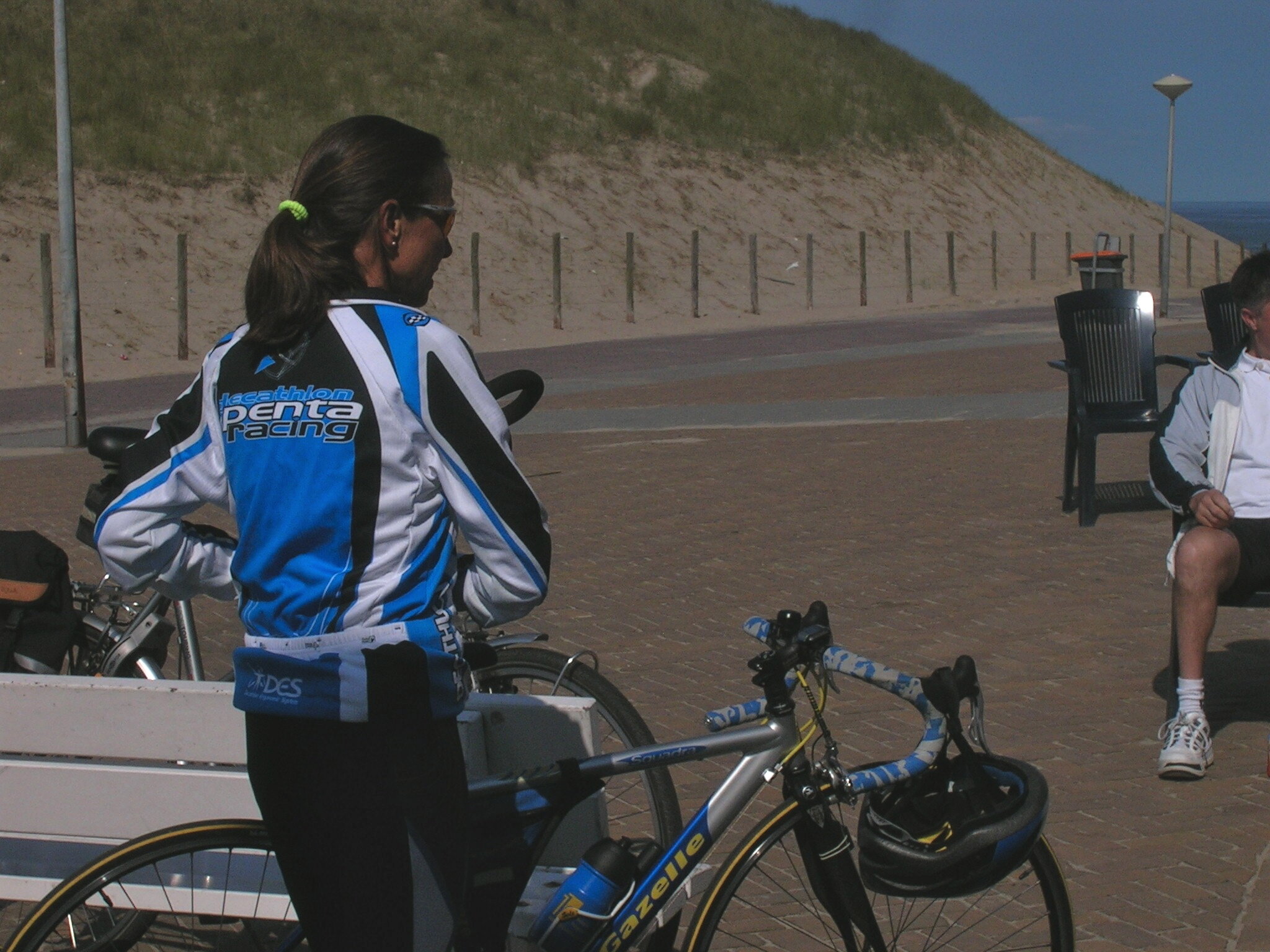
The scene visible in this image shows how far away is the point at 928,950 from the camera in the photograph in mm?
3262

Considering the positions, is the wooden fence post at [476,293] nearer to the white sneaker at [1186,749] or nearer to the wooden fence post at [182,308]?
the wooden fence post at [182,308]

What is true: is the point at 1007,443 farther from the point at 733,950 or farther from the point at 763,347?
the point at 763,347

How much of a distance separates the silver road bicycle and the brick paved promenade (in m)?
1.22

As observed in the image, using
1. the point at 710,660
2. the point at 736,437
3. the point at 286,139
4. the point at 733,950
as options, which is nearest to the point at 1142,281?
the point at 286,139

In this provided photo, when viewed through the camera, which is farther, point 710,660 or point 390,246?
point 710,660

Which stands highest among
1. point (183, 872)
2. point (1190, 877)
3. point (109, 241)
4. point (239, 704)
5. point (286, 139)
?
point (286, 139)

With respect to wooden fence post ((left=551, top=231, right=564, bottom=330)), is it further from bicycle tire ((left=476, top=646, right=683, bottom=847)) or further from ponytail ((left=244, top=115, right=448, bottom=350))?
ponytail ((left=244, top=115, right=448, bottom=350))

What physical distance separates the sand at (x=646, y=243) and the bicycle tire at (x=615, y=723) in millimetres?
20808

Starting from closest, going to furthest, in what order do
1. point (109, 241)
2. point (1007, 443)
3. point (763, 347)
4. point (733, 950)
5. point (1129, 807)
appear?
point (733, 950) → point (1129, 807) → point (1007, 443) → point (763, 347) → point (109, 241)

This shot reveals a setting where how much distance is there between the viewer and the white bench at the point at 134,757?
9.82 ft

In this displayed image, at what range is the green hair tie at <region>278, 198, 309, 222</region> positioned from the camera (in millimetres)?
2273

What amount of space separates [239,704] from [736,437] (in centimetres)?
1027

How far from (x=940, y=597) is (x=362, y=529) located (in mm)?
5134

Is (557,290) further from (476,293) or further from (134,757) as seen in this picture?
(134,757)
